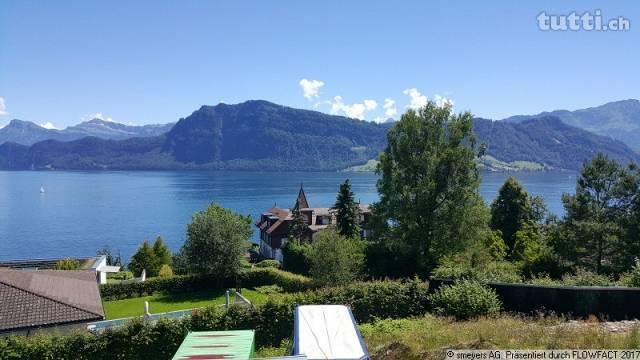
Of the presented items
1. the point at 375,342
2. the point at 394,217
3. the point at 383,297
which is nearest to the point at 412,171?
the point at 394,217

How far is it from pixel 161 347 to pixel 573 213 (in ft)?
102

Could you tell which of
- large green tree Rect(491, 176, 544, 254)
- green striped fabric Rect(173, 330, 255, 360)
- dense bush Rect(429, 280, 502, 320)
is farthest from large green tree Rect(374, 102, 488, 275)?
green striped fabric Rect(173, 330, 255, 360)

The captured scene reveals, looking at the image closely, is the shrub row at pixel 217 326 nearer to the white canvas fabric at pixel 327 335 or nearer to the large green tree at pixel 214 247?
the white canvas fabric at pixel 327 335

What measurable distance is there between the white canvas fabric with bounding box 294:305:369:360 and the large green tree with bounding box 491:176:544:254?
139 ft

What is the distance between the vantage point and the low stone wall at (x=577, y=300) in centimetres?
1505

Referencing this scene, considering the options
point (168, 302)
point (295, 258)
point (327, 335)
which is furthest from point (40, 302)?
point (295, 258)

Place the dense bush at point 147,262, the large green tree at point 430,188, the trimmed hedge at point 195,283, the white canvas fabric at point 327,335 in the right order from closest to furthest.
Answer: the white canvas fabric at point 327,335
the large green tree at point 430,188
the trimmed hedge at point 195,283
the dense bush at point 147,262

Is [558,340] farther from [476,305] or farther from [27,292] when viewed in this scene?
[27,292]

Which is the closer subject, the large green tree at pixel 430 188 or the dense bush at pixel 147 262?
the large green tree at pixel 430 188

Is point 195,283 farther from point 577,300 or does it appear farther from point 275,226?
point 275,226

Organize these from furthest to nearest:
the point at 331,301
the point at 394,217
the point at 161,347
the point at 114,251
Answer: the point at 114,251
the point at 394,217
the point at 331,301
the point at 161,347

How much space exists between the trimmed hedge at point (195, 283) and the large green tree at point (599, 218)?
65.6 feet

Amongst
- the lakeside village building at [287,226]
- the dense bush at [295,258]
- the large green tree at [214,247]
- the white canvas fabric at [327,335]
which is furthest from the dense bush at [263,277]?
the lakeside village building at [287,226]

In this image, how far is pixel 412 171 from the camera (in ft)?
103
